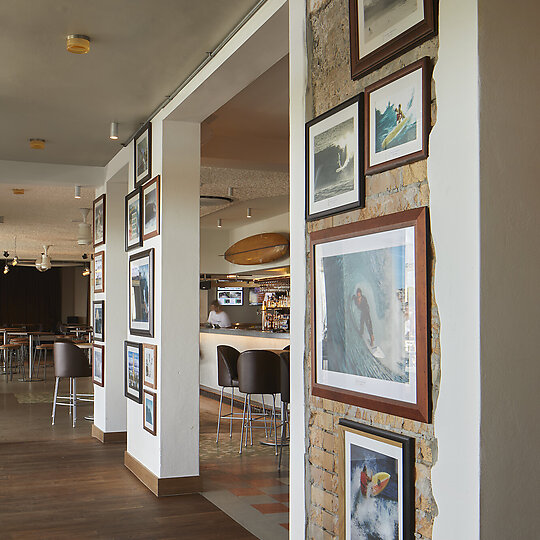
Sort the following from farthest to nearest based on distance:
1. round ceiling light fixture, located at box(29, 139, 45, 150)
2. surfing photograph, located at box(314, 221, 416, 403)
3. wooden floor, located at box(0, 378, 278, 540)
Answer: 1. round ceiling light fixture, located at box(29, 139, 45, 150)
2. wooden floor, located at box(0, 378, 278, 540)
3. surfing photograph, located at box(314, 221, 416, 403)

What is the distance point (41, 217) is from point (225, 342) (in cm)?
434

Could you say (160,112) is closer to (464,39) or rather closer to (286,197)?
(464,39)

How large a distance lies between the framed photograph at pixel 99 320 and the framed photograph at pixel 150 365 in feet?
6.68

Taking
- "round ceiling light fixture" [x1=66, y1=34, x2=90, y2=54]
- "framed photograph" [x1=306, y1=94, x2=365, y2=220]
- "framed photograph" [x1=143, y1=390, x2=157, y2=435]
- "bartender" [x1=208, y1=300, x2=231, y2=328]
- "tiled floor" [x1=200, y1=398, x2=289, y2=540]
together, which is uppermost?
"round ceiling light fixture" [x1=66, y1=34, x2=90, y2=54]

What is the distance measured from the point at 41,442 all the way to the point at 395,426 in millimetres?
5971

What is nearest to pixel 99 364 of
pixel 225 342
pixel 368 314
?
pixel 225 342

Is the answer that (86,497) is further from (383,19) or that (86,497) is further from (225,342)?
(225,342)

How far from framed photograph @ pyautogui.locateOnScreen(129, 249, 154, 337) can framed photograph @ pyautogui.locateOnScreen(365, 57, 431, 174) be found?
11.2 feet

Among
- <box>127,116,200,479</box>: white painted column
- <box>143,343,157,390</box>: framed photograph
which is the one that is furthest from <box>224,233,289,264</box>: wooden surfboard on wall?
<box>127,116,200,479</box>: white painted column

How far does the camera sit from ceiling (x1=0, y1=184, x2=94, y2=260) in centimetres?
989

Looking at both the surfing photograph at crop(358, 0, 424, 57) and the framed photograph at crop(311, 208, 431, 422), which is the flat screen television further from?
the surfing photograph at crop(358, 0, 424, 57)

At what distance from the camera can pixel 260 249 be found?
40.9 ft

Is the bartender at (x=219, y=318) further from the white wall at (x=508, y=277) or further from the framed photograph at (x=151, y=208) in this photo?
the white wall at (x=508, y=277)

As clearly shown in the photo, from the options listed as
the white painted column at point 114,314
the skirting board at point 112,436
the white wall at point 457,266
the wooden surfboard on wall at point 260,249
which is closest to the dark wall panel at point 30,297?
the wooden surfboard on wall at point 260,249
